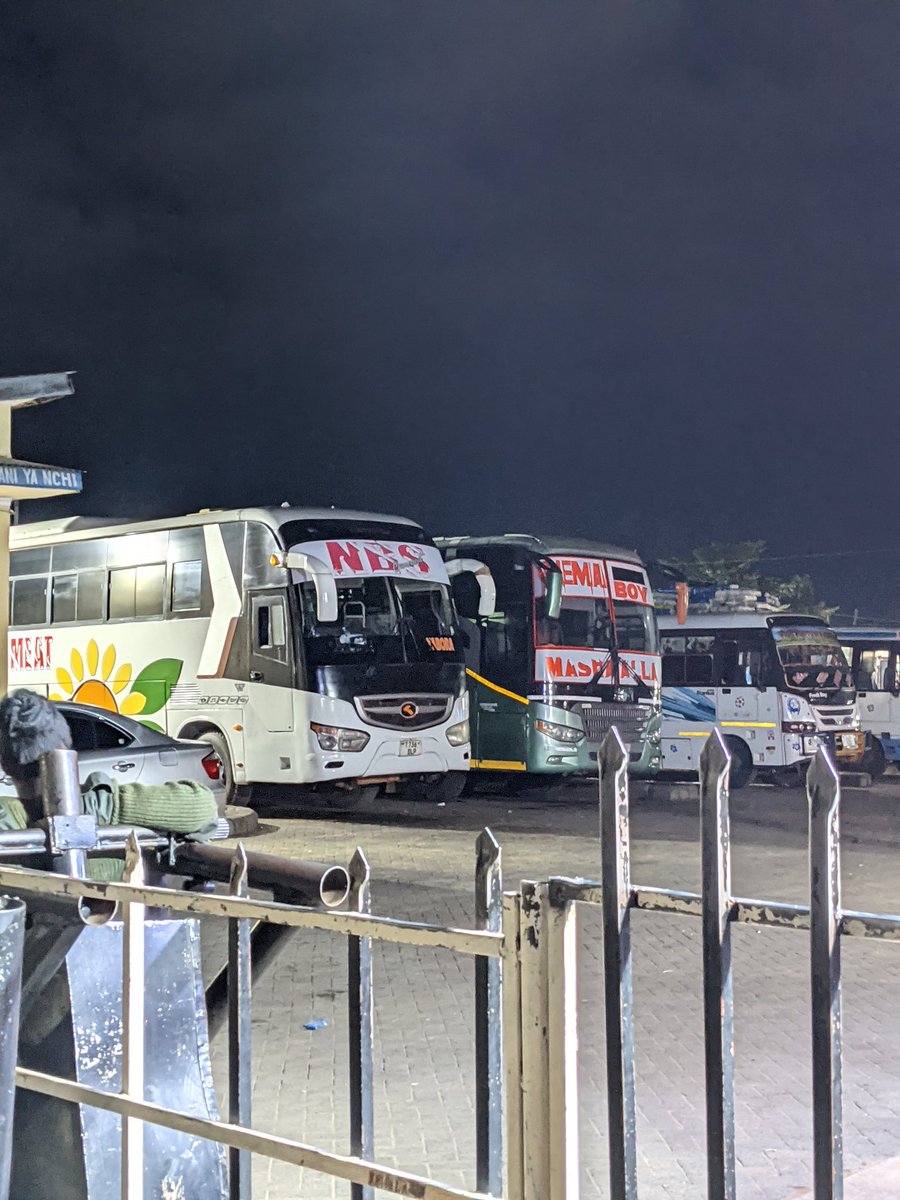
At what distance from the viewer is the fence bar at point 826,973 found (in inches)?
A: 76.4

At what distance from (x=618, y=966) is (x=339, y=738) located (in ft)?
45.2

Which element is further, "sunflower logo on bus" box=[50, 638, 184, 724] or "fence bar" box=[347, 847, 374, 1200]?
"sunflower logo on bus" box=[50, 638, 184, 724]

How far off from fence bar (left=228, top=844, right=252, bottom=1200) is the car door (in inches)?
368

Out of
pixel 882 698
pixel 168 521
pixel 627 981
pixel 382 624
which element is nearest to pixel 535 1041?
pixel 627 981

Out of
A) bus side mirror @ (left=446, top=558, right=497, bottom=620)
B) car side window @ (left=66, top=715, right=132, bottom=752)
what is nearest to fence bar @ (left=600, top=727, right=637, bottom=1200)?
car side window @ (left=66, top=715, right=132, bottom=752)

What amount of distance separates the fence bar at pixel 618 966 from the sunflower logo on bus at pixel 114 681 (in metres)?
15.3

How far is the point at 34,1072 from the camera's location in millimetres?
3215

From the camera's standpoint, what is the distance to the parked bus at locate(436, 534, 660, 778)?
18578 mm

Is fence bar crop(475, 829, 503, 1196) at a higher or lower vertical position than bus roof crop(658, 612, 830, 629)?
lower

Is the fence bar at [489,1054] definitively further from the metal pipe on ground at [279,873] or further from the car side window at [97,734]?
the car side window at [97,734]

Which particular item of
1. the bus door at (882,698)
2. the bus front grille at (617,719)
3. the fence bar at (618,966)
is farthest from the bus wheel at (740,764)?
the fence bar at (618,966)

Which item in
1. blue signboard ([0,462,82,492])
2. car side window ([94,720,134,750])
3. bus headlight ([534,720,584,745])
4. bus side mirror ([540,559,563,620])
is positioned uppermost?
blue signboard ([0,462,82,492])

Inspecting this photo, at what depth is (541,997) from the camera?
92.7 inches

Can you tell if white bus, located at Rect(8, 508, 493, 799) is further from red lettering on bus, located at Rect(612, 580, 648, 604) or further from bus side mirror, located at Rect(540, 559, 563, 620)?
red lettering on bus, located at Rect(612, 580, 648, 604)
